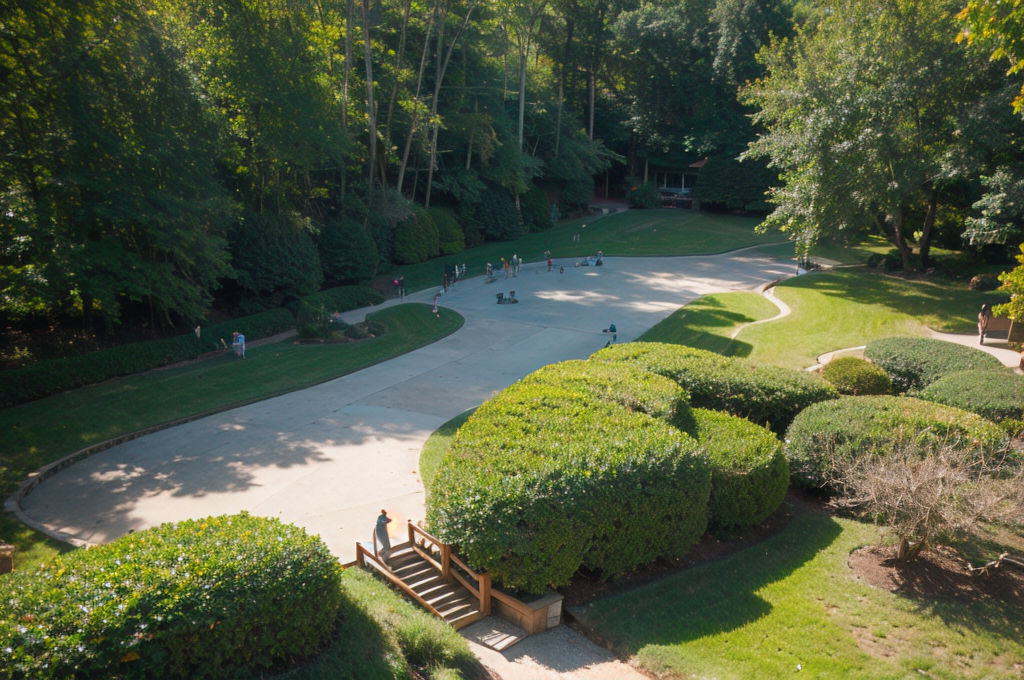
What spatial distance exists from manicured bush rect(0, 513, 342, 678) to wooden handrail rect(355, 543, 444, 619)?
7.16 ft

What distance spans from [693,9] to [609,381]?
50534 mm

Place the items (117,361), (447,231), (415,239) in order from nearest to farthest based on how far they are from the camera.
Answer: (117,361) < (415,239) < (447,231)

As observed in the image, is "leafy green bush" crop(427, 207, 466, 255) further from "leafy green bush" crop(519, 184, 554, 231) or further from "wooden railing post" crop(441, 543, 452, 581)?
"wooden railing post" crop(441, 543, 452, 581)

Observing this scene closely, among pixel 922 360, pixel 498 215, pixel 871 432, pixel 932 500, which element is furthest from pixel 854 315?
pixel 498 215

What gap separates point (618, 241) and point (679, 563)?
37.0m

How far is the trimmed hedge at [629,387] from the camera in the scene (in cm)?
1290

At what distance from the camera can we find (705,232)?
4862 cm

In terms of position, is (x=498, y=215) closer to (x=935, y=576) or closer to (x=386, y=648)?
(x=935, y=576)

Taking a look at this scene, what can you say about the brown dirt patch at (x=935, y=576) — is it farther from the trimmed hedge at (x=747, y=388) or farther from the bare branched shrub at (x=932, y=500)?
the trimmed hedge at (x=747, y=388)

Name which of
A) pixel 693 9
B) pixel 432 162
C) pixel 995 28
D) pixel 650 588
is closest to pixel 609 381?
pixel 650 588

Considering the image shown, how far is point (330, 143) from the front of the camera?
29250mm

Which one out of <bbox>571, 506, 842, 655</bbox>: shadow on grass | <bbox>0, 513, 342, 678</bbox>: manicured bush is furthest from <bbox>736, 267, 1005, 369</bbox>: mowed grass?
<bbox>0, 513, 342, 678</bbox>: manicured bush

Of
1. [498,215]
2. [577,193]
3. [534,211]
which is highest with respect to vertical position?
[577,193]

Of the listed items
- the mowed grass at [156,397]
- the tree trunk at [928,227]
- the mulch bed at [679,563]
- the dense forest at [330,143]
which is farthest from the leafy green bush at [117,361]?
the tree trunk at [928,227]
